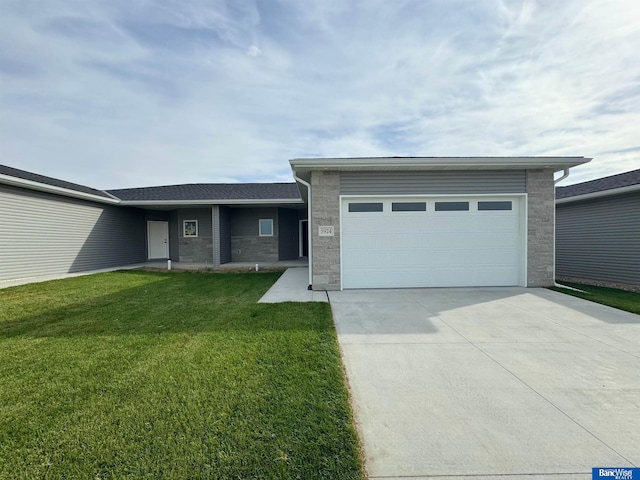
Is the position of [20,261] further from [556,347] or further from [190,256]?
[556,347]

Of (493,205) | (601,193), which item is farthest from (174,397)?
(601,193)

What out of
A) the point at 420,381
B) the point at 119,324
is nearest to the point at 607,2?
the point at 420,381

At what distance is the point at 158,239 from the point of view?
615 inches

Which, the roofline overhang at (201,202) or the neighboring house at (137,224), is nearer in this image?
the neighboring house at (137,224)

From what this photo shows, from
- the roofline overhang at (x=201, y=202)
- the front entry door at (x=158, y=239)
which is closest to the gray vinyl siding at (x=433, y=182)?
the roofline overhang at (x=201, y=202)

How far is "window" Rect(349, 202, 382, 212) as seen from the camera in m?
7.58

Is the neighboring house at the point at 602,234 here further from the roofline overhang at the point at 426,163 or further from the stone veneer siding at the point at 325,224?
the stone veneer siding at the point at 325,224

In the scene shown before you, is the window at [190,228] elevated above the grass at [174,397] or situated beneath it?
elevated above

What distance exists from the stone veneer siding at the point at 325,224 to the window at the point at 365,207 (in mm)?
444

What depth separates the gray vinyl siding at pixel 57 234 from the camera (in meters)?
8.88

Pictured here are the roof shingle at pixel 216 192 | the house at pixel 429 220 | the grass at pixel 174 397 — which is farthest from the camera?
the roof shingle at pixel 216 192

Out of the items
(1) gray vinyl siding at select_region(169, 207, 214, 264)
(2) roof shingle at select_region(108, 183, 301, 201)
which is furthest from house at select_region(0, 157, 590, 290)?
(1) gray vinyl siding at select_region(169, 207, 214, 264)

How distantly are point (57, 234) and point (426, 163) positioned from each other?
12826 mm

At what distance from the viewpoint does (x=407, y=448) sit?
2.01 meters
